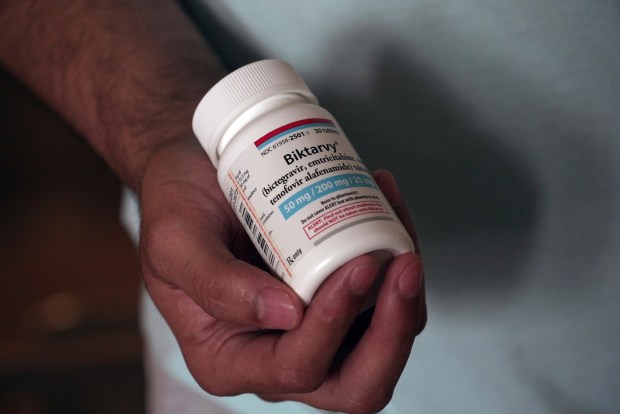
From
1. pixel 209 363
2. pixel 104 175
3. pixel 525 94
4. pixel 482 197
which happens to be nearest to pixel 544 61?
pixel 525 94

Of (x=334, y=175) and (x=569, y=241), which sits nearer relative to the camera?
(x=334, y=175)

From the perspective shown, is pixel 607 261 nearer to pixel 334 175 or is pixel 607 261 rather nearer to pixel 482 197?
pixel 482 197

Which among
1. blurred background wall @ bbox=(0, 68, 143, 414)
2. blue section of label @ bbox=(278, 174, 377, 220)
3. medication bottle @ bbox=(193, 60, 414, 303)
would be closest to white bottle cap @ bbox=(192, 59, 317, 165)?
medication bottle @ bbox=(193, 60, 414, 303)

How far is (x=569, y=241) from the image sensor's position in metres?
0.72

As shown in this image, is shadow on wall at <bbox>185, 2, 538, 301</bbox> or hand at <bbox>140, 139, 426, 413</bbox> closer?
hand at <bbox>140, 139, 426, 413</bbox>

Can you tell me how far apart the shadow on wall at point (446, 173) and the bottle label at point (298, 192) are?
20cm

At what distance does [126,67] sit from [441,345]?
509 mm

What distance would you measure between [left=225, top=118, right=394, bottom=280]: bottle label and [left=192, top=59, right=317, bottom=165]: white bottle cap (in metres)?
0.04

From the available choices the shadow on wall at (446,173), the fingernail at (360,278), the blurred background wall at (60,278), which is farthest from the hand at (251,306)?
the blurred background wall at (60,278)

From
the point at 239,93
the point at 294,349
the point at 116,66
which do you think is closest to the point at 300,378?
the point at 294,349

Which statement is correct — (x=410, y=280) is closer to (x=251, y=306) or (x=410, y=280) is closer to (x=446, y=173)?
(x=251, y=306)

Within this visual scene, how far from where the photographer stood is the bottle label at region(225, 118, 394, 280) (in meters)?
0.49

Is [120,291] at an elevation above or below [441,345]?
below

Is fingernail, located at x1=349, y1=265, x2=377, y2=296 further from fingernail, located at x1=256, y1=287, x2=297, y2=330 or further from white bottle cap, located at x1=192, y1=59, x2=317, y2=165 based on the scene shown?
white bottle cap, located at x1=192, y1=59, x2=317, y2=165
